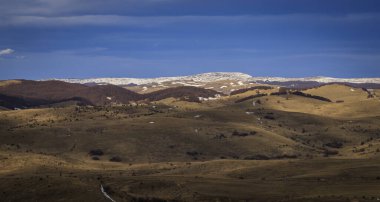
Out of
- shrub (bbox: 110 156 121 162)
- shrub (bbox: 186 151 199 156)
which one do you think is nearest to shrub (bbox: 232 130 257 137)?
shrub (bbox: 186 151 199 156)

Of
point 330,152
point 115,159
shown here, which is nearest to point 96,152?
point 115,159

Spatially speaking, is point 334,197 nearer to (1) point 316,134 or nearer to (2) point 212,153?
(2) point 212,153

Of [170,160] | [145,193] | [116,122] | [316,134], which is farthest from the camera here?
[316,134]

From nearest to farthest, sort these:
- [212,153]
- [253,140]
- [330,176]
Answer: [330,176], [212,153], [253,140]

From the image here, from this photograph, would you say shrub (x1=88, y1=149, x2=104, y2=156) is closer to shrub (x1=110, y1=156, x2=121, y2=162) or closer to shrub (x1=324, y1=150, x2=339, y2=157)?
shrub (x1=110, y1=156, x2=121, y2=162)

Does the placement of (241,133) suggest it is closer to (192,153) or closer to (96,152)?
(192,153)

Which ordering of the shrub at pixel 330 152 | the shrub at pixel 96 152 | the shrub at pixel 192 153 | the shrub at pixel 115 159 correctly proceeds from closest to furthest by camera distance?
1. the shrub at pixel 115 159
2. the shrub at pixel 96 152
3. the shrub at pixel 192 153
4. the shrub at pixel 330 152

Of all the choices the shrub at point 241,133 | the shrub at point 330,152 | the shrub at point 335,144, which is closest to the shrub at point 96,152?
the shrub at point 241,133

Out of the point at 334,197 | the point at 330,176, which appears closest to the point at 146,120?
the point at 330,176

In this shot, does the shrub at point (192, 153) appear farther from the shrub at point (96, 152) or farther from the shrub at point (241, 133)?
the shrub at point (241, 133)

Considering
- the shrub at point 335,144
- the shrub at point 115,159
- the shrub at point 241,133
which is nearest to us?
the shrub at point 115,159

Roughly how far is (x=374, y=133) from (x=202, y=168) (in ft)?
307

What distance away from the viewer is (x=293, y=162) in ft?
361

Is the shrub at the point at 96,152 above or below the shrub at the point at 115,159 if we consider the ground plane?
above
